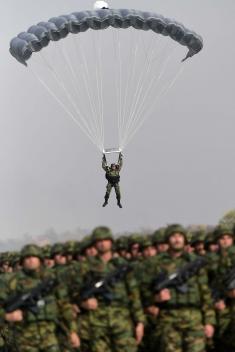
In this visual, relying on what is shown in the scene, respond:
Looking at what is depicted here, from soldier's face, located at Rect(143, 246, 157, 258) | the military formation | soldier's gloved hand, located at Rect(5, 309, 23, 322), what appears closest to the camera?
soldier's gloved hand, located at Rect(5, 309, 23, 322)

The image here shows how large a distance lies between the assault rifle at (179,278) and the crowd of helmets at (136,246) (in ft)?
1.77

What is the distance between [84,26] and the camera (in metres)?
27.6

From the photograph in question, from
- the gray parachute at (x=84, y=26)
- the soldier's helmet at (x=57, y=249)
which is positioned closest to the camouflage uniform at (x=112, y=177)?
the gray parachute at (x=84, y=26)

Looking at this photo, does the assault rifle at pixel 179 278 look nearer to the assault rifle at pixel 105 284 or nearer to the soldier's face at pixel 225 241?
the assault rifle at pixel 105 284

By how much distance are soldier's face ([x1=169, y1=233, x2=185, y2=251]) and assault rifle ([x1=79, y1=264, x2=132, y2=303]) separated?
2.42ft

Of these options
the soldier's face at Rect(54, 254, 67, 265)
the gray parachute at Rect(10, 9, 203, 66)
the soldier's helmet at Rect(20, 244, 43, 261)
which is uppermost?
the gray parachute at Rect(10, 9, 203, 66)

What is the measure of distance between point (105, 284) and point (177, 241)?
1.24m

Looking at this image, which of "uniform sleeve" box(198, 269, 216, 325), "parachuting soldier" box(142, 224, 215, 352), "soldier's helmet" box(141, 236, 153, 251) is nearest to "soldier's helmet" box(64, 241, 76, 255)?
"soldier's helmet" box(141, 236, 153, 251)

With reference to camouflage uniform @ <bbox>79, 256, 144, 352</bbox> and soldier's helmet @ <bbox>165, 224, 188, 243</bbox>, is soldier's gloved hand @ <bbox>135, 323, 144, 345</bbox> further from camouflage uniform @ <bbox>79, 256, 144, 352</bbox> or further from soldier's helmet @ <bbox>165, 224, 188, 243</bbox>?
soldier's helmet @ <bbox>165, 224, 188, 243</bbox>

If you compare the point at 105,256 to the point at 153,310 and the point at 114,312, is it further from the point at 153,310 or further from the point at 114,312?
the point at 153,310

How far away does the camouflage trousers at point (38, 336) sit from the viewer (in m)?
10.3

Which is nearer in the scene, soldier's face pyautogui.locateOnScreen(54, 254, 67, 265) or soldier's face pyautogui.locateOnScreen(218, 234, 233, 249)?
soldier's face pyautogui.locateOnScreen(218, 234, 233, 249)

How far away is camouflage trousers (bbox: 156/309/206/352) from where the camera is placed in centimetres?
1029

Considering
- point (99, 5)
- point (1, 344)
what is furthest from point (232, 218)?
point (1, 344)
